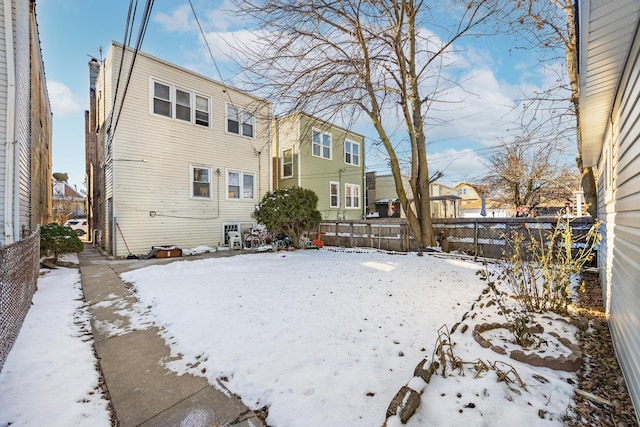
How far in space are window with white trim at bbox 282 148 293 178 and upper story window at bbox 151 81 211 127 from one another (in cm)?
454

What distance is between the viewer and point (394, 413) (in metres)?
1.73

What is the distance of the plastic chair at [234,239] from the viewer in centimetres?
1077

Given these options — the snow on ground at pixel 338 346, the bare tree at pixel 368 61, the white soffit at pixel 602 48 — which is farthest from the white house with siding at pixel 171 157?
the white soffit at pixel 602 48

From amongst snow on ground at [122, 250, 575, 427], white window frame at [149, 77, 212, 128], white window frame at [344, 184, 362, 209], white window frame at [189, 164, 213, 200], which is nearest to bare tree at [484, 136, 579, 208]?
white window frame at [344, 184, 362, 209]

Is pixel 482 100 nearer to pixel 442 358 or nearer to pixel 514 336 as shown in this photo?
pixel 514 336

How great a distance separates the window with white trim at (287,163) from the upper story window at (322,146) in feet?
4.10

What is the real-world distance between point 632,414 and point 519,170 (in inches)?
565

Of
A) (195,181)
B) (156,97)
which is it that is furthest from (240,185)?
(156,97)

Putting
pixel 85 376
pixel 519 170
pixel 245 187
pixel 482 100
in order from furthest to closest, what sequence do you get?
pixel 519 170 < pixel 245 187 < pixel 482 100 < pixel 85 376

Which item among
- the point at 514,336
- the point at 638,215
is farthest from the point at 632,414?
the point at 638,215

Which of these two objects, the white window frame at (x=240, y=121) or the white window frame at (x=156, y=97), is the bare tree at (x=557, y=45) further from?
the white window frame at (x=156, y=97)

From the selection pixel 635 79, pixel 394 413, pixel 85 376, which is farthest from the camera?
pixel 85 376

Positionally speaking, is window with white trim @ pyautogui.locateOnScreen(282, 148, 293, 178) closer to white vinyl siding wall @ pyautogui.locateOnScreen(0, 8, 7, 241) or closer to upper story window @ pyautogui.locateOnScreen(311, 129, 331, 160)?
upper story window @ pyautogui.locateOnScreen(311, 129, 331, 160)

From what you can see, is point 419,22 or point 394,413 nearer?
point 394,413
